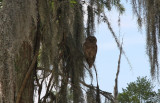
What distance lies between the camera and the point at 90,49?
305 cm

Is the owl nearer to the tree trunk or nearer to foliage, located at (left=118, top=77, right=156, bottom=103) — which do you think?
the tree trunk

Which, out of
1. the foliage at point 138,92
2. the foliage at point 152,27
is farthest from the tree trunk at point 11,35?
the foliage at point 138,92

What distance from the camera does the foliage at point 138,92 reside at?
31.9ft

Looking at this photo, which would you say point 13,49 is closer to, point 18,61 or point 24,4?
point 24,4

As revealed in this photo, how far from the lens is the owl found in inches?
119

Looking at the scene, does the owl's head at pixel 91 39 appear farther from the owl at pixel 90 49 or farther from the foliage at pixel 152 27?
the foliage at pixel 152 27

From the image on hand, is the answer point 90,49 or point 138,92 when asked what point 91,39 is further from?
point 138,92

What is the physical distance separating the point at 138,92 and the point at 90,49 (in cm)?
747

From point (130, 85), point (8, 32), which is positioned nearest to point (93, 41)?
point (8, 32)

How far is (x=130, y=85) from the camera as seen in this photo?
10.4 m

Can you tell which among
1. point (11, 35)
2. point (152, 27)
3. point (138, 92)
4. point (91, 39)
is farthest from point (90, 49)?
point (138, 92)

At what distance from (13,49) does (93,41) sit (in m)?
1.84

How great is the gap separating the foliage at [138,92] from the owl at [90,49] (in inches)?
261

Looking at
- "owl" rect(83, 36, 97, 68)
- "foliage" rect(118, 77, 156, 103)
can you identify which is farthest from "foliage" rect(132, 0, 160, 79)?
"foliage" rect(118, 77, 156, 103)
